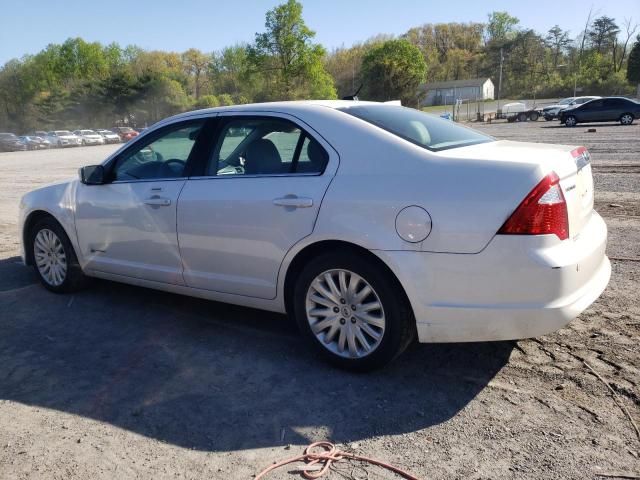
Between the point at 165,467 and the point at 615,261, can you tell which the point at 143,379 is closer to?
the point at 165,467

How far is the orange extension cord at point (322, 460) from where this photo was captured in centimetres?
251

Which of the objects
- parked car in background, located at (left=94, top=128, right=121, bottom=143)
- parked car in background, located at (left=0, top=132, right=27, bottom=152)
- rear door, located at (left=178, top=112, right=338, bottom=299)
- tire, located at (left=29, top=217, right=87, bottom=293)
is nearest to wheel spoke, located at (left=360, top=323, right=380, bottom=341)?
rear door, located at (left=178, top=112, right=338, bottom=299)

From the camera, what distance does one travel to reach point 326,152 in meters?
3.48

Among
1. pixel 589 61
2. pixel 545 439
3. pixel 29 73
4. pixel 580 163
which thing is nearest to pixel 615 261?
pixel 580 163

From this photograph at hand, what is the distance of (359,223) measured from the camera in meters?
3.20

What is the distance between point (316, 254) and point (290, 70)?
76.1 meters

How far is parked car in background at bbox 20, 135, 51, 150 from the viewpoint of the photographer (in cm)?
4944

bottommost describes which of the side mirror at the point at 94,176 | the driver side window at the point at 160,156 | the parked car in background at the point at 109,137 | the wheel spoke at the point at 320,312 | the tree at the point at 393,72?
the parked car in background at the point at 109,137

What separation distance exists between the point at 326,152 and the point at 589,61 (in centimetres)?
9979

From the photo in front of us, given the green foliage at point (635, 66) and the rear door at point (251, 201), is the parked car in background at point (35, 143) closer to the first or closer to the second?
the rear door at point (251, 201)

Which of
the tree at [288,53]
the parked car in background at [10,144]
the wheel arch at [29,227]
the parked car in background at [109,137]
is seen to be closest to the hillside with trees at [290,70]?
the tree at [288,53]

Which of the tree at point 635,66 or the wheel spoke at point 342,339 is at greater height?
the tree at point 635,66

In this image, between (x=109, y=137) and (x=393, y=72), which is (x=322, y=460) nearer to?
(x=109, y=137)

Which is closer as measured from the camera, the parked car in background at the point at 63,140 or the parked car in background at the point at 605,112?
the parked car in background at the point at 605,112
